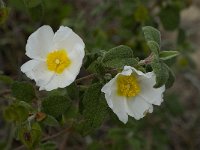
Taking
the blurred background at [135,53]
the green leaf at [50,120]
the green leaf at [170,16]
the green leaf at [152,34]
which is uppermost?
the green leaf at [152,34]


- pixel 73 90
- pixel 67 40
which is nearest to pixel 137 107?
pixel 73 90

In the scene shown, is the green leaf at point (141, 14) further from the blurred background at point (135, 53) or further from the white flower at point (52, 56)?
the white flower at point (52, 56)

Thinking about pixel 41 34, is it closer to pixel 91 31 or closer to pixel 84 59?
pixel 84 59

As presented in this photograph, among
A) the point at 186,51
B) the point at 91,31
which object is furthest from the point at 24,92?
the point at 186,51

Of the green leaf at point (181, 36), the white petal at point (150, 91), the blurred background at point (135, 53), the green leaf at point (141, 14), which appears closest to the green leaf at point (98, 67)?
the white petal at point (150, 91)

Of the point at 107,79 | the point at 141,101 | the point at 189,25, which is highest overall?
the point at 107,79
